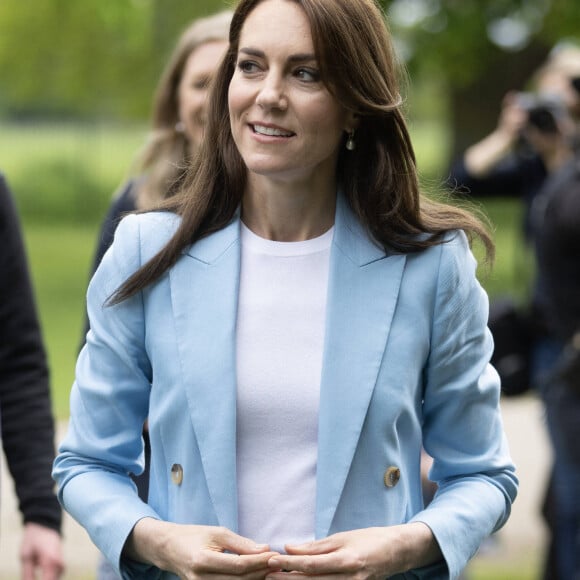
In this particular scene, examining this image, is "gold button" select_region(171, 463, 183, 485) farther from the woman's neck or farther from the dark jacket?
the dark jacket

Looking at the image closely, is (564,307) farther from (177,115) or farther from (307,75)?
(307,75)

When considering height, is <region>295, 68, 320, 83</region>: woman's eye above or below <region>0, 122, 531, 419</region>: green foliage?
above

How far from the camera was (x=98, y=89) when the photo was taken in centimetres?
2106

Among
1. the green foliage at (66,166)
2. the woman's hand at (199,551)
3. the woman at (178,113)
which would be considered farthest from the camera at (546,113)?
the green foliage at (66,166)

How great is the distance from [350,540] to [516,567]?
4.74m

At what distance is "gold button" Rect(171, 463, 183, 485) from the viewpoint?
8.62 ft

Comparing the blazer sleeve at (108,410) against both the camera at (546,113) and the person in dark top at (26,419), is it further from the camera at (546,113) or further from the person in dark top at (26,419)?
the camera at (546,113)

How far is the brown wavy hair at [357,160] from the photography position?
2580 mm

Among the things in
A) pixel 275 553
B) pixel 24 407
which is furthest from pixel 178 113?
pixel 275 553

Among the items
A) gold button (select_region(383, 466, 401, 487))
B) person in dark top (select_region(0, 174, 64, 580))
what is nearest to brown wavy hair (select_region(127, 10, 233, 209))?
person in dark top (select_region(0, 174, 64, 580))

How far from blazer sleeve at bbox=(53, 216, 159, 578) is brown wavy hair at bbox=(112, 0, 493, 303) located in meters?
0.05

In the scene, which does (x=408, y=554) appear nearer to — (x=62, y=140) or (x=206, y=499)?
(x=206, y=499)

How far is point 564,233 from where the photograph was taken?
5.07 metres

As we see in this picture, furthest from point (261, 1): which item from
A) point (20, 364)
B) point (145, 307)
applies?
point (20, 364)
